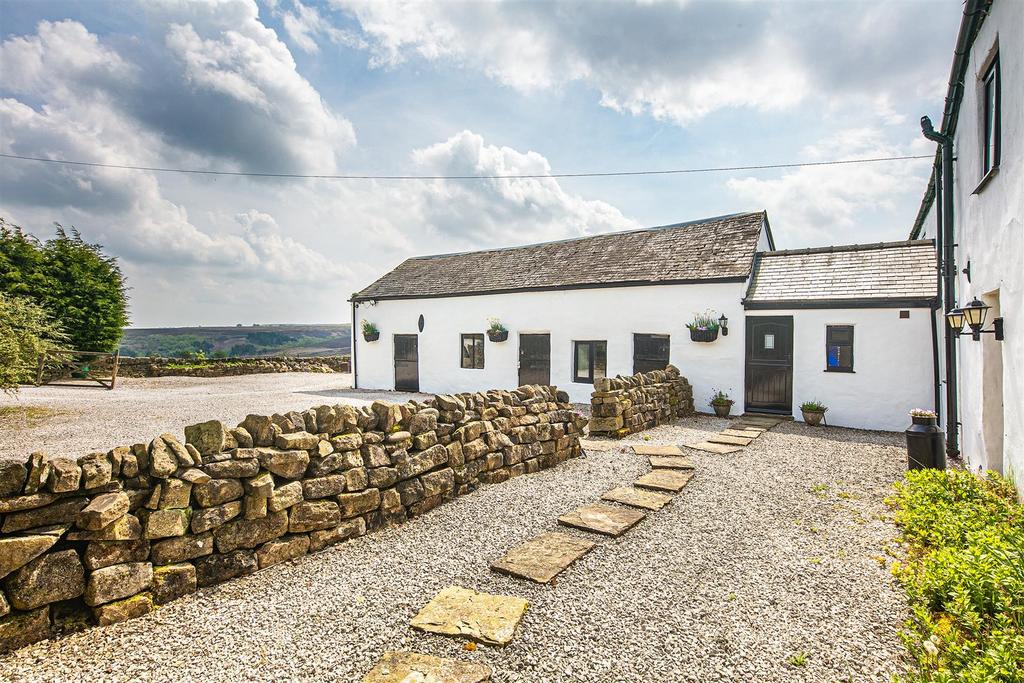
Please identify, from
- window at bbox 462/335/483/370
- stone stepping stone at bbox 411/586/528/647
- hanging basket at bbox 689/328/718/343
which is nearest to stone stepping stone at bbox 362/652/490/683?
stone stepping stone at bbox 411/586/528/647

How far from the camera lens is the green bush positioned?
2432 millimetres

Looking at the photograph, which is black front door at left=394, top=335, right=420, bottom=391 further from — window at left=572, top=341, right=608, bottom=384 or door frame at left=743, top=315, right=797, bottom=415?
door frame at left=743, top=315, right=797, bottom=415

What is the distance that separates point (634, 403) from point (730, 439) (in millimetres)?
1818

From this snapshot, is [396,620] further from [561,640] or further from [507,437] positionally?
[507,437]

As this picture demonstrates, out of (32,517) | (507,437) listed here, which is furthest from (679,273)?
(32,517)

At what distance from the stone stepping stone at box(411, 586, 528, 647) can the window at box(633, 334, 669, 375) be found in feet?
33.3

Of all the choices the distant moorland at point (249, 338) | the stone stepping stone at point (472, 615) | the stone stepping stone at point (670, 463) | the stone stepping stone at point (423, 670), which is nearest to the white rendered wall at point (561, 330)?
the stone stepping stone at point (670, 463)

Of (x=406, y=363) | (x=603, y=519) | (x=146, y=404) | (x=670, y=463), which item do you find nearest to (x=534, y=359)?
(x=406, y=363)

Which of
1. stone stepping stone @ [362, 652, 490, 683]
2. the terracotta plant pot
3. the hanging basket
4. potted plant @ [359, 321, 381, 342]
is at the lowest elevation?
stone stepping stone @ [362, 652, 490, 683]

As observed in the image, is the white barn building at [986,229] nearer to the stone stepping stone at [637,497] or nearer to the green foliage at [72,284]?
the stone stepping stone at [637,497]

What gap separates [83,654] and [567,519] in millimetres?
3849

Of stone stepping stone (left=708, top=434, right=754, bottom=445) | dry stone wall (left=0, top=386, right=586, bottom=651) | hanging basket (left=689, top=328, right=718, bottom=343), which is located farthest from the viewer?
hanging basket (left=689, top=328, right=718, bottom=343)

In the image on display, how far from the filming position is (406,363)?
17875 millimetres

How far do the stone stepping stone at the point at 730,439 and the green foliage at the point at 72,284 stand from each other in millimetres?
20916
